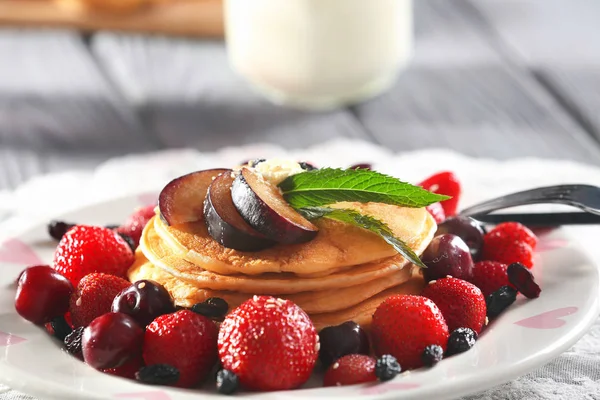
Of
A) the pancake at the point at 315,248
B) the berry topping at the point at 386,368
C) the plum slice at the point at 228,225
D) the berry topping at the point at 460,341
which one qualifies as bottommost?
the berry topping at the point at 460,341

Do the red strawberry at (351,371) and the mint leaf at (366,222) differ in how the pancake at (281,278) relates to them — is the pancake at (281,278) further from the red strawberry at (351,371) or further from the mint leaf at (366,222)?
the red strawberry at (351,371)

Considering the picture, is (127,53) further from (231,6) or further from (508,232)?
(508,232)

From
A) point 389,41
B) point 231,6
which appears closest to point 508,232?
point 389,41

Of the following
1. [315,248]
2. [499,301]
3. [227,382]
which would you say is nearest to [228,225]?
[315,248]

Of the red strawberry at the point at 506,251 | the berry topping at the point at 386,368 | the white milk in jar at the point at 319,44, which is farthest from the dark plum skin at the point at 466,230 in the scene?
the white milk in jar at the point at 319,44

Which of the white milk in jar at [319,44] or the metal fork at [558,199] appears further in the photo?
the white milk in jar at [319,44]

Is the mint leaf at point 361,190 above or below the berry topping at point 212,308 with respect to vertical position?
above
